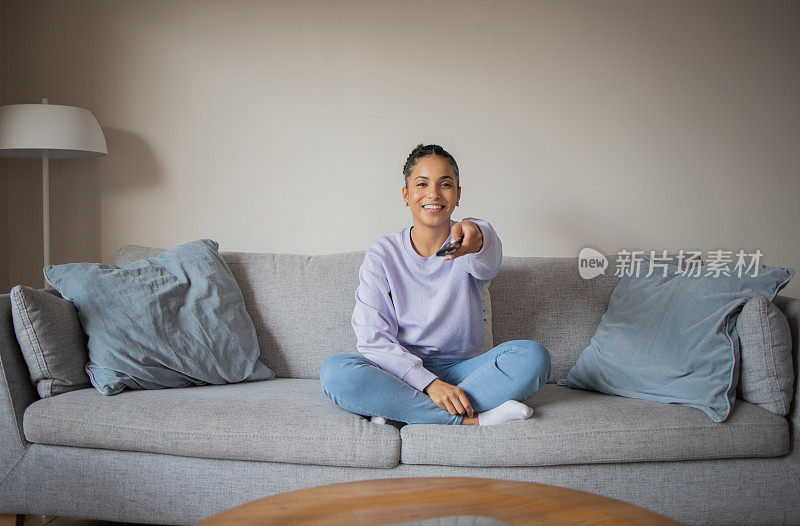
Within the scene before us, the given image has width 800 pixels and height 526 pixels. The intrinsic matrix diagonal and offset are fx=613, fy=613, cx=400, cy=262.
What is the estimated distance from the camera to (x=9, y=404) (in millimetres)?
1530

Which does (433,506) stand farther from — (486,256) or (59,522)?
(59,522)

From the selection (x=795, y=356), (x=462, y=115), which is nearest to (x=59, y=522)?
(x=462, y=115)

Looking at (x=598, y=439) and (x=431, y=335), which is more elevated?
(x=431, y=335)

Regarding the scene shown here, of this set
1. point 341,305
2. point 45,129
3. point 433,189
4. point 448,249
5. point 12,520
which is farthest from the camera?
point 45,129

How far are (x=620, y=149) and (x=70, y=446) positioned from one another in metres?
2.16

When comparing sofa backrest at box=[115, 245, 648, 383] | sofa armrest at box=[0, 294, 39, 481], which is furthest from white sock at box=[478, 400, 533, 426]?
sofa armrest at box=[0, 294, 39, 481]

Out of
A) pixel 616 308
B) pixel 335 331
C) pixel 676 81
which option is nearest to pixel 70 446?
pixel 335 331

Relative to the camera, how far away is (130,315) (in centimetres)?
178

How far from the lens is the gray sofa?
1461 millimetres

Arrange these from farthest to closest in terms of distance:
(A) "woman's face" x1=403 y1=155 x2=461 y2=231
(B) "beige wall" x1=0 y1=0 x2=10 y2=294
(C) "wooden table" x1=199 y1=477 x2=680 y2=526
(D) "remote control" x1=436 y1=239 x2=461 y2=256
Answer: (B) "beige wall" x1=0 y1=0 x2=10 y2=294, (A) "woman's face" x1=403 y1=155 x2=461 y2=231, (D) "remote control" x1=436 y1=239 x2=461 y2=256, (C) "wooden table" x1=199 y1=477 x2=680 y2=526

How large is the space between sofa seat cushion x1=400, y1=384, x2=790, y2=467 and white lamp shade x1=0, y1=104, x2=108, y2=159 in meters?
1.65

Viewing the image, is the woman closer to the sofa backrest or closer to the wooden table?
the sofa backrest

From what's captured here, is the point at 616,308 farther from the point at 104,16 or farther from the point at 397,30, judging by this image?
the point at 104,16

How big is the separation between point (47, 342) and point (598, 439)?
1422mm
